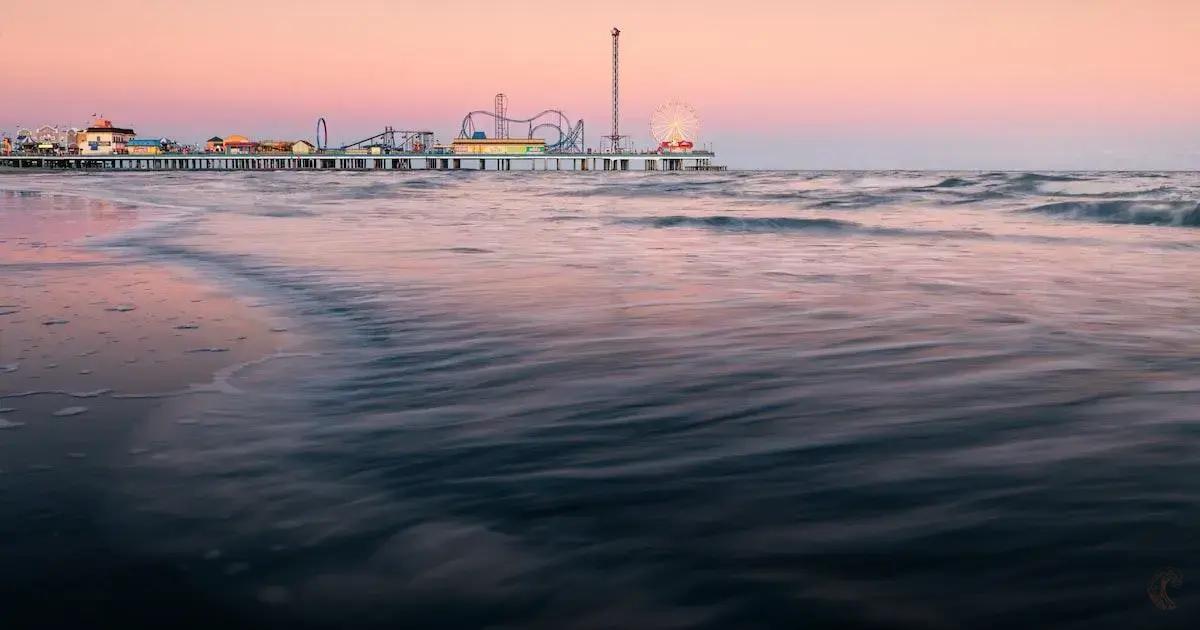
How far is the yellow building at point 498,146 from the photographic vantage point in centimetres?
15038

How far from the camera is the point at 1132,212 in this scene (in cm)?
2086

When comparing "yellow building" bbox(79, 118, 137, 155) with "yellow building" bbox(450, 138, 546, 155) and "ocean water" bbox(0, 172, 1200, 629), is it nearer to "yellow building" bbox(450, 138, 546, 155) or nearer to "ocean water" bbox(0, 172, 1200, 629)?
"yellow building" bbox(450, 138, 546, 155)

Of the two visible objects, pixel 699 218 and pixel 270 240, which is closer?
pixel 270 240

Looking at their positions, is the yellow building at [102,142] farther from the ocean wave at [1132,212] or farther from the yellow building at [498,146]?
the ocean wave at [1132,212]

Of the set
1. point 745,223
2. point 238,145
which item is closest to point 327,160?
point 238,145

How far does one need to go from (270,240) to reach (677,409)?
36.1 ft

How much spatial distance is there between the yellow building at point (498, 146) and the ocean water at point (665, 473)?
146 meters

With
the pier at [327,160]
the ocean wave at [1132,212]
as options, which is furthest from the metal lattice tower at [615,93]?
the ocean wave at [1132,212]

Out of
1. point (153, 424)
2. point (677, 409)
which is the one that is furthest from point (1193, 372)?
point (153, 424)

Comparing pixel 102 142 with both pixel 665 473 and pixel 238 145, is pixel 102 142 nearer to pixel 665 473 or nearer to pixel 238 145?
pixel 238 145

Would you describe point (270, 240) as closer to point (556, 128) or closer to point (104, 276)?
point (104, 276)

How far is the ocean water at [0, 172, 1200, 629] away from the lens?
7.44 feet

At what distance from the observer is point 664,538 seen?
260 cm

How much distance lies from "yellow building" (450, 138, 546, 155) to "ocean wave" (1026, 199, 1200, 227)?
13103cm
